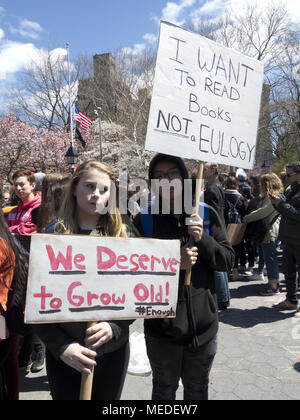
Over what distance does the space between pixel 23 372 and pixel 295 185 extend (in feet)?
12.8

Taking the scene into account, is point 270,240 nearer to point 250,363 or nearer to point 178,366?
point 250,363

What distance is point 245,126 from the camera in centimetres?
210

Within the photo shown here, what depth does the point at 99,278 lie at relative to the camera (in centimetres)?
160

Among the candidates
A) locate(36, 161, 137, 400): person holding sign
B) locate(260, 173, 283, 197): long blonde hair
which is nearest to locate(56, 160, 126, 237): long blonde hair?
locate(36, 161, 137, 400): person holding sign

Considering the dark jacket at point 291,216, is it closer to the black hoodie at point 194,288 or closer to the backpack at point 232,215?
the backpack at point 232,215

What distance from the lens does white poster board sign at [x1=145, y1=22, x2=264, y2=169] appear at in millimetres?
1773

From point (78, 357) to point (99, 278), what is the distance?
34 cm

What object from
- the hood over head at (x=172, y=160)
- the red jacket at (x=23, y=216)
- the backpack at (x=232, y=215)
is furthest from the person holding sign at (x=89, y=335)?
the backpack at (x=232, y=215)

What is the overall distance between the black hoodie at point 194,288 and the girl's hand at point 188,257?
67mm

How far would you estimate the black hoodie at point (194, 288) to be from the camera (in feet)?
6.04

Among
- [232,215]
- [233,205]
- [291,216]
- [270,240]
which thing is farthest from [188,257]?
[233,205]

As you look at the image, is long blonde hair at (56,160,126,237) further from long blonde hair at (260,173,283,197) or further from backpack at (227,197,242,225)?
backpack at (227,197,242,225)
